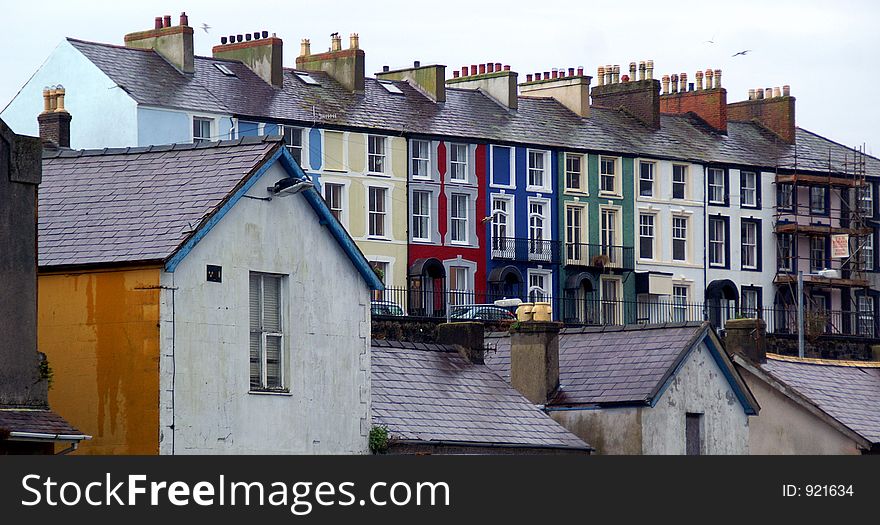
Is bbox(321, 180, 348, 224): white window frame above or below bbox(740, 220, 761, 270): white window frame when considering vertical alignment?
above

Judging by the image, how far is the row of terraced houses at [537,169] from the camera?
7619cm

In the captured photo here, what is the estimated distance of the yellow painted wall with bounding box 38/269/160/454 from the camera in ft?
94.8

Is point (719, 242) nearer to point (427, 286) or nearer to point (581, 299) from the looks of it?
point (581, 299)

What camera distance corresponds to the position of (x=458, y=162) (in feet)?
276

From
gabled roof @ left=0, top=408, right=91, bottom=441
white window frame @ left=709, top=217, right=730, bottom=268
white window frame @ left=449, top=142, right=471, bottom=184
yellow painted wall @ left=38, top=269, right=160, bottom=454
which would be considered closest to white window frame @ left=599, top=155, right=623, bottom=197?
white window frame @ left=709, top=217, right=730, bottom=268

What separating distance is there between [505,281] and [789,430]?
135 feet

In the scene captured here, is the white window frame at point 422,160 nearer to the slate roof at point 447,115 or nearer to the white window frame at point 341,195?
the slate roof at point 447,115

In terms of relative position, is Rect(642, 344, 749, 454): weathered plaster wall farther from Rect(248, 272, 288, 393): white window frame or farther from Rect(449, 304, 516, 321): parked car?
Rect(449, 304, 516, 321): parked car

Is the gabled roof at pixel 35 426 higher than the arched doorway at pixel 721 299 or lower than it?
lower

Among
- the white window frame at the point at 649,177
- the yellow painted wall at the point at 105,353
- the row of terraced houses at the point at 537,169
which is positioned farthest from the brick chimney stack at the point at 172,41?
the yellow painted wall at the point at 105,353

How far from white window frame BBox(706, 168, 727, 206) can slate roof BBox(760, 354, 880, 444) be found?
4441 centimetres

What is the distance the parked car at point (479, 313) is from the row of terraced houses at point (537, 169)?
1735mm

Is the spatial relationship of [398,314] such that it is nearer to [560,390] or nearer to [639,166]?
[639,166]
